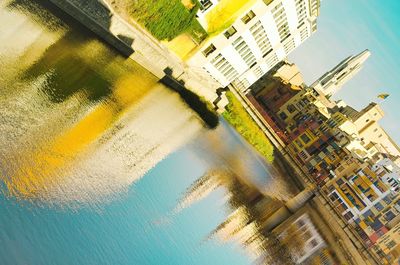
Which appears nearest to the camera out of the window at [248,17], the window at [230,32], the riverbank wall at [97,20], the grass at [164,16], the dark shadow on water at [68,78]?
the dark shadow on water at [68,78]

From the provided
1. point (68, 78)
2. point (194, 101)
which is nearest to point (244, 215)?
point (194, 101)

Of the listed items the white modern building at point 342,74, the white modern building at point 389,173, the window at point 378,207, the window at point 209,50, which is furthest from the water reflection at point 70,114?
the white modern building at point 342,74

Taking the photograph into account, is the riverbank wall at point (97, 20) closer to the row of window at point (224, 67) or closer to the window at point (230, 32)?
the window at point (230, 32)

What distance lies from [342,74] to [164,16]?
378ft

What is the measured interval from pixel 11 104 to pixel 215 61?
31340 millimetres

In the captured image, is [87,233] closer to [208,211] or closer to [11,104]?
[11,104]

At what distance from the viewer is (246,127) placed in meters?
62.6

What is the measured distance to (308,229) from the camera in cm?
6525

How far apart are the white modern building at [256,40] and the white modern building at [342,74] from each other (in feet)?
206

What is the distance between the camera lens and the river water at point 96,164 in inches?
1136

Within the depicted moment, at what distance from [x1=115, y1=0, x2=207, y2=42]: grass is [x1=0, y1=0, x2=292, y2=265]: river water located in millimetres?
4779

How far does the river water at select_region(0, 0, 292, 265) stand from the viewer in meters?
28.9

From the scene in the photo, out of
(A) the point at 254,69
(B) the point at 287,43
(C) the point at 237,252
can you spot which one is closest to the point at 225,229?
(C) the point at 237,252

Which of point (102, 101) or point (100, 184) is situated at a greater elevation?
point (102, 101)
